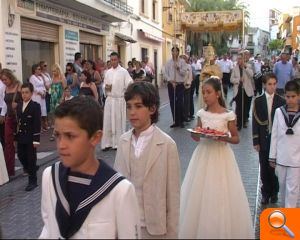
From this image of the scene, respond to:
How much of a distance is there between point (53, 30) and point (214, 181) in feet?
41.2

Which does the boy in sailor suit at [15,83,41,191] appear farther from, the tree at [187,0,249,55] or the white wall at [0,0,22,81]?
the tree at [187,0,249,55]

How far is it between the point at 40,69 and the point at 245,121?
559 cm

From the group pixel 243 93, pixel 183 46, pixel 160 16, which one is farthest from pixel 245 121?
pixel 183 46

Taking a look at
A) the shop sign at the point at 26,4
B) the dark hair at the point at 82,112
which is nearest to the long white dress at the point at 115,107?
the shop sign at the point at 26,4

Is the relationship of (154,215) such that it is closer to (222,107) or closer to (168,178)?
(168,178)

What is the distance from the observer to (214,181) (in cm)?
460

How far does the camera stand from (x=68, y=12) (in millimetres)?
17125

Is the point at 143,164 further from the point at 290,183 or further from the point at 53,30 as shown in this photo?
the point at 53,30

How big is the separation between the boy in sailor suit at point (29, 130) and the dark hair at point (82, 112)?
534cm

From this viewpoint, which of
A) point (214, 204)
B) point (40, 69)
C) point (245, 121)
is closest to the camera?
point (214, 204)

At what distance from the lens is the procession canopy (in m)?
17.1

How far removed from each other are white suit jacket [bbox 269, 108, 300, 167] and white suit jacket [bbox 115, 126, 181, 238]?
233 cm

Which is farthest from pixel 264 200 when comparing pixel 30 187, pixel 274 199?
pixel 30 187

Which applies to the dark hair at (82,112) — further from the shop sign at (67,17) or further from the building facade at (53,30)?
the shop sign at (67,17)
